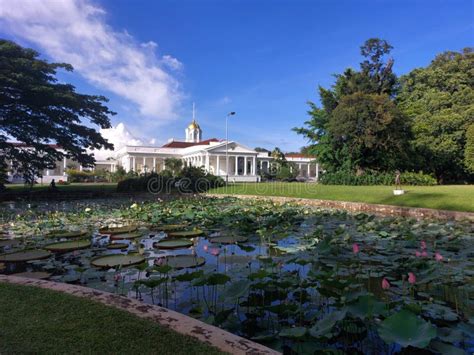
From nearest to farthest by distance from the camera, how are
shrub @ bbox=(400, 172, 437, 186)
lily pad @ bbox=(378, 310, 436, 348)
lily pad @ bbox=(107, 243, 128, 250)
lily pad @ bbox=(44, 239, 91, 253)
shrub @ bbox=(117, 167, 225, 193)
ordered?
lily pad @ bbox=(378, 310, 436, 348)
lily pad @ bbox=(44, 239, 91, 253)
lily pad @ bbox=(107, 243, 128, 250)
shrub @ bbox=(117, 167, 225, 193)
shrub @ bbox=(400, 172, 437, 186)

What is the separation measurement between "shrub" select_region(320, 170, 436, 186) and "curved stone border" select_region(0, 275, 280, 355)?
27.3m

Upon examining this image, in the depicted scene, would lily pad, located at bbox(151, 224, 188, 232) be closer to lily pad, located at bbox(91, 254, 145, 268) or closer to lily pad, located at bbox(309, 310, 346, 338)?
lily pad, located at bbox(91, 254, 145, 268)

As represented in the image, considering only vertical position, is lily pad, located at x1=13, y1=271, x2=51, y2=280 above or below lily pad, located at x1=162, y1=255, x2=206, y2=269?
below

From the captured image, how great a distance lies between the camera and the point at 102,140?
23.2 metres

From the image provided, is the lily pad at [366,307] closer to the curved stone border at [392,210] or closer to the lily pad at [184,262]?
the lily pad at [184,262]

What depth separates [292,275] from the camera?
394 cm

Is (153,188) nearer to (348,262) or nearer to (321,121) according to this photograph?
(321,121)

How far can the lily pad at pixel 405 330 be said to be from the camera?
6.48 ft

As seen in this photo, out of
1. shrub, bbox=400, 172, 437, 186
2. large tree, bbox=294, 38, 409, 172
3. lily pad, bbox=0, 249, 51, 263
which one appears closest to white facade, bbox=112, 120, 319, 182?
large tree, bbox=294, 38, 409, 172

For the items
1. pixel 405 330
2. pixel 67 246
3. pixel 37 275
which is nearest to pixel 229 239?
pixel 67 246

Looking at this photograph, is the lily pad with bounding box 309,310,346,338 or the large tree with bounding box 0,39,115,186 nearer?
the lily pad with bounding box 309,310,346,338

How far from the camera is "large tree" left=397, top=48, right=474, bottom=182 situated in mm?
29109

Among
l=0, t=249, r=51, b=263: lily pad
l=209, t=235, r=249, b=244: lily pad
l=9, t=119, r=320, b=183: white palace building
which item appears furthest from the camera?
l=9, t=119, r=320, b=183: white palace building

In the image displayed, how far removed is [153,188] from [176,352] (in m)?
23.1
